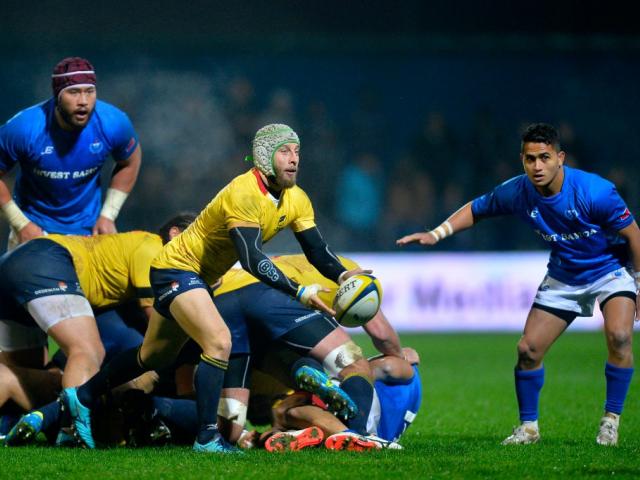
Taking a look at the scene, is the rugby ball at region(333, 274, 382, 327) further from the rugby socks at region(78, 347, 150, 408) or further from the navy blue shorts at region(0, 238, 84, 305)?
the navy blue shorts at region(0, 238, 84, 305)

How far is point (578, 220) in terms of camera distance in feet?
22.1

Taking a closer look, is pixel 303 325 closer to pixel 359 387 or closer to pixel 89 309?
pixel 359 387

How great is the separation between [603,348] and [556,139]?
7.83 m

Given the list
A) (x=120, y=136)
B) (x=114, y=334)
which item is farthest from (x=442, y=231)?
(x=120, y=136)

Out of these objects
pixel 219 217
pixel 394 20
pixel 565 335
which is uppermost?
pixel 394 20

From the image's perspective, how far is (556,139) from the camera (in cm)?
678

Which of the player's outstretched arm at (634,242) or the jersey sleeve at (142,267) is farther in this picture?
the jersey sleeve at (142,267)

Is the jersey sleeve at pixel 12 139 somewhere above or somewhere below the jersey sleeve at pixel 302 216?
above

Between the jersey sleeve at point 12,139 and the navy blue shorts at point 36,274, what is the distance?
1.01 metres

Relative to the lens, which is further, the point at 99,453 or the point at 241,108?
the point at 241,108

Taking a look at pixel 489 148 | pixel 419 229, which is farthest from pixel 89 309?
pixel 489 148

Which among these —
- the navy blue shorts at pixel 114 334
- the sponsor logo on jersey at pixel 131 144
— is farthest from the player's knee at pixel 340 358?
the sponsor logo on jersey at pixel 131 144

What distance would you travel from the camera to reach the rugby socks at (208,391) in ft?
19.9

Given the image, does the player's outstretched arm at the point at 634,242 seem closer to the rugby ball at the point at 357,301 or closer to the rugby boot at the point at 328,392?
the rugby ball at the point at 357,301
